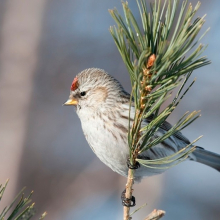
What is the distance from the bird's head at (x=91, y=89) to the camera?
2.70 m

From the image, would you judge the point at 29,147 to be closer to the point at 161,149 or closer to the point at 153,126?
the point at 161,149

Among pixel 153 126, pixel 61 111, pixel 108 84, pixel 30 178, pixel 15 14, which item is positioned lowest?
pixel 153 126

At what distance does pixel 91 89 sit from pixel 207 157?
2.84ft

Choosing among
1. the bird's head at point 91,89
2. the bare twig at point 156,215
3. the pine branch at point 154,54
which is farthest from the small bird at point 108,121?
the bare twig at point 156,215

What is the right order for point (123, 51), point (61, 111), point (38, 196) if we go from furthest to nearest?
point (61, 111), point (38, 196), point (123, 51)

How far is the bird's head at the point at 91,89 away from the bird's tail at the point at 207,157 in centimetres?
67

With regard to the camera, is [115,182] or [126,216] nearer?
[126,216]

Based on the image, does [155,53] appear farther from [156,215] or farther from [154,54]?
[156,215]

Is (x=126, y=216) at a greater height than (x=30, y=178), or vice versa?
(x=30, y=178)

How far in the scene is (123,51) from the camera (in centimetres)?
145

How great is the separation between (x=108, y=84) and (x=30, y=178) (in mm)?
3206

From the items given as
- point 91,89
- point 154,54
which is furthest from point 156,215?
point 91,89

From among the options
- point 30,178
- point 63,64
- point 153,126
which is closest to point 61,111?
point 63,64

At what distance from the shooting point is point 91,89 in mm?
2754
